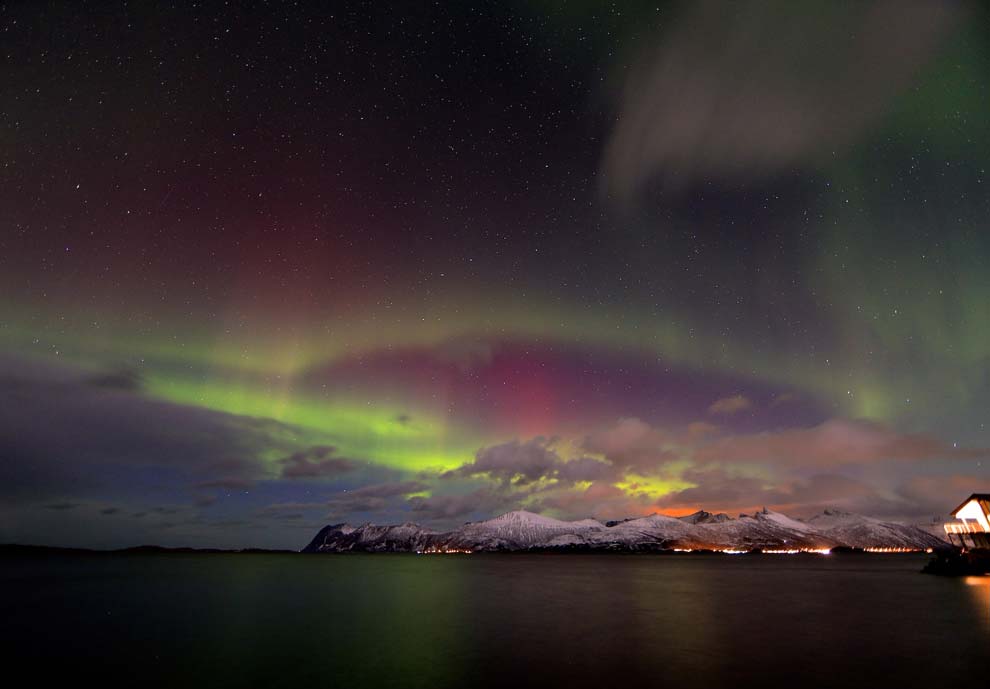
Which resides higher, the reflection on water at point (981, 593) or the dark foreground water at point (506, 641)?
the reflection on water at point (981, 593)

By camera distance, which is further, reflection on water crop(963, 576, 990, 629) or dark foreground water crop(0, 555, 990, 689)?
reflection on water crop(963, 576, 990, 629)

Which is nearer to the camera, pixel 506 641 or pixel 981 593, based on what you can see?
pixel 506 641

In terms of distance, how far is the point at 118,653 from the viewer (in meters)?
44.7

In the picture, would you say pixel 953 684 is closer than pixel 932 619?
Yes

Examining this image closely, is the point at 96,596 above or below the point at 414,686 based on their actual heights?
above

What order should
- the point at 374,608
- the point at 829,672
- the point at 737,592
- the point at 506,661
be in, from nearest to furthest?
the point at 829,672, the point at 506,661, the point at 374,608, the point at 737,592

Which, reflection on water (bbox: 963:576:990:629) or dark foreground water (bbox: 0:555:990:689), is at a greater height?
reflection on water (bbox: 963:576:990:629)

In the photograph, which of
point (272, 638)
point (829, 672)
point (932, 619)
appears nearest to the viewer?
point (829, 672)

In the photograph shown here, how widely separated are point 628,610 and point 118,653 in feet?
179

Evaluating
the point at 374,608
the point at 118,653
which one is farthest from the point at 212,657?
the point at 374,608

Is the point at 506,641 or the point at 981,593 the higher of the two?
the point at 981,593

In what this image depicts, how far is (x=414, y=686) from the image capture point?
117ft

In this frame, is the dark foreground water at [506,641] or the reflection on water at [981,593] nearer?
the dark foreground water at [506,641]

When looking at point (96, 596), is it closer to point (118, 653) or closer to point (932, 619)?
point (118, 653)
